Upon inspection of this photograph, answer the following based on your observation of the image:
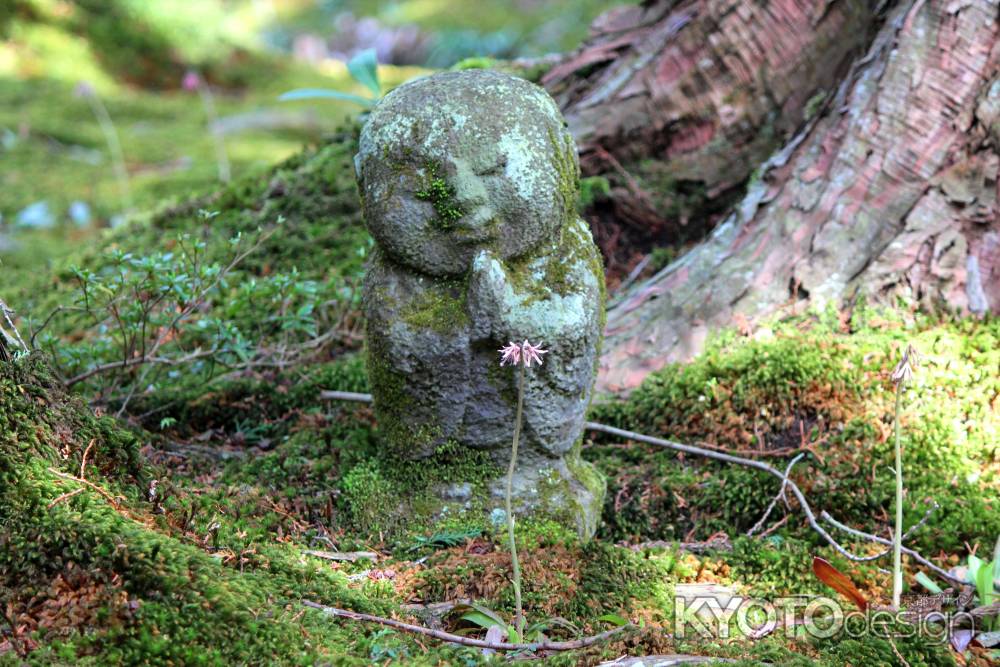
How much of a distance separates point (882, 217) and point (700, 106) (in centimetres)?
138

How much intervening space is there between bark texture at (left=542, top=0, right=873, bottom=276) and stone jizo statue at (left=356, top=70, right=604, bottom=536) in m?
2.05

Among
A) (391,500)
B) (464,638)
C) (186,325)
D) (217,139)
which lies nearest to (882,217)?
(391,500)

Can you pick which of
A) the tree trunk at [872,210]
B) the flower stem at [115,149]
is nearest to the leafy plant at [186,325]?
the tree trunk at [872,210]

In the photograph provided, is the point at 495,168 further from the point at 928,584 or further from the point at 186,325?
the point at 928,584

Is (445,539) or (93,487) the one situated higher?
(93,487)

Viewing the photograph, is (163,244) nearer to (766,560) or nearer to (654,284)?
(654,284)

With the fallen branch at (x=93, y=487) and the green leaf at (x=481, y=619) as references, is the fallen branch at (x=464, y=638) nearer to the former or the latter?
the green leaf at (x=481, y=619)

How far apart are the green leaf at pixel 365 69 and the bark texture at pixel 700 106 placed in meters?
1.10

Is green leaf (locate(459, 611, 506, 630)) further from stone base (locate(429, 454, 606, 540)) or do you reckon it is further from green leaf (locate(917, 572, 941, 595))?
green leaf (locate(917, 572, 941, 595))

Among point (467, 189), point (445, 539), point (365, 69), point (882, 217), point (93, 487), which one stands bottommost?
point (445, 539)

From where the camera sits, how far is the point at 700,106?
510 cm

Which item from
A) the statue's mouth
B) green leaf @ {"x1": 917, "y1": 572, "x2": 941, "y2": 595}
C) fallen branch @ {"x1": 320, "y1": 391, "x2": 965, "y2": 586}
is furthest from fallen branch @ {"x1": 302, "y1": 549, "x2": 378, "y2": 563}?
green leaf @ {"x1": 917, "y1": 572, "x2": 941, "y2": 595}

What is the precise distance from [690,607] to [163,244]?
3.85 meters

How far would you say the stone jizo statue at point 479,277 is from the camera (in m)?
2.85
